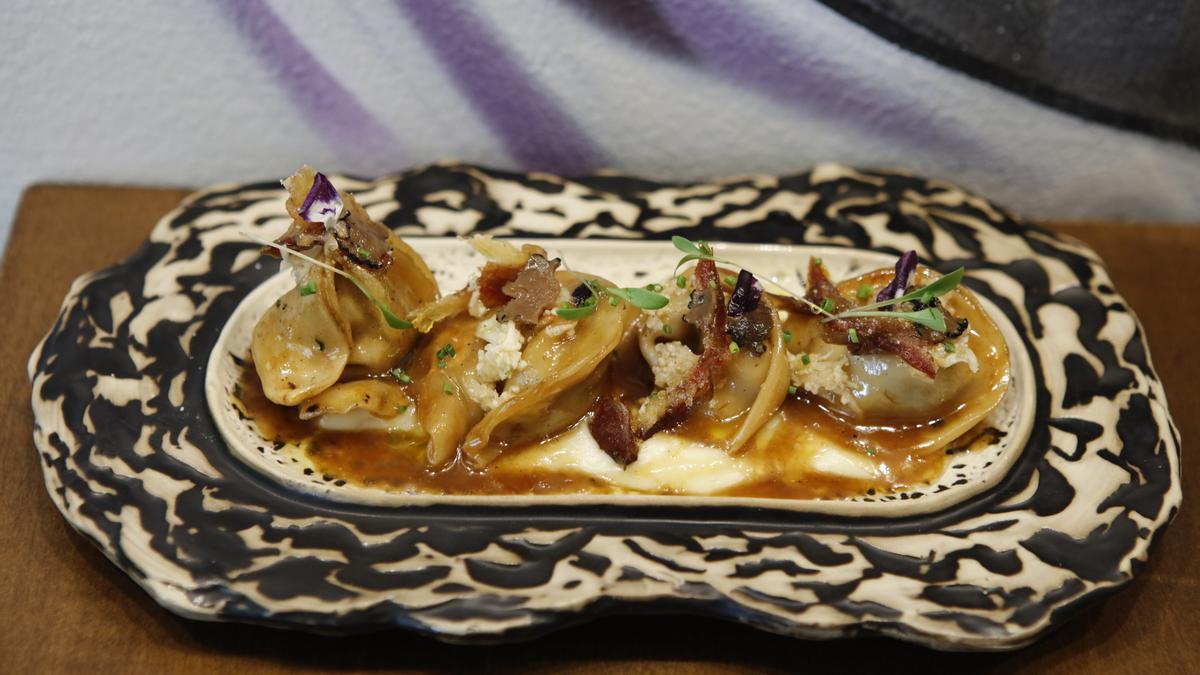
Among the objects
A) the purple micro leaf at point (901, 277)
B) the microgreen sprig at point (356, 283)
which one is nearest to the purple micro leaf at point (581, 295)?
the microgreen sprig at point (356, 283)

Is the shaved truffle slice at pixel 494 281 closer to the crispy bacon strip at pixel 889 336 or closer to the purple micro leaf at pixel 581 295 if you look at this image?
the purple micro leaf at pixel 581 295

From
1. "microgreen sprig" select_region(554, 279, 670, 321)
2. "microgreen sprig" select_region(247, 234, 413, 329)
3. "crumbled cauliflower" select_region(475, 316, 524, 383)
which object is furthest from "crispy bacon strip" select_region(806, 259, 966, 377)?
"microgreen sprig" select_region(247, 234, 413, 329)

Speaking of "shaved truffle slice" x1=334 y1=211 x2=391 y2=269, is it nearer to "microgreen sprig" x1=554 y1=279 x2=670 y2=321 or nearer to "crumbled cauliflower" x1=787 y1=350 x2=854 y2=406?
"microgreen sprig" x1=554 y1=279 x2=670 y2=321

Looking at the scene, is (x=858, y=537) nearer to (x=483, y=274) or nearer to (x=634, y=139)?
(x=483, y=274)

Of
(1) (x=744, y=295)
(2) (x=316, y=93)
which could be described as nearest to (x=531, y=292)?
(1) (x=744, y=295)

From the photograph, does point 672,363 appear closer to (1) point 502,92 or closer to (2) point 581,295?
(2) point 581,295

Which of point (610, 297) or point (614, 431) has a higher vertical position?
point (610, 297)
